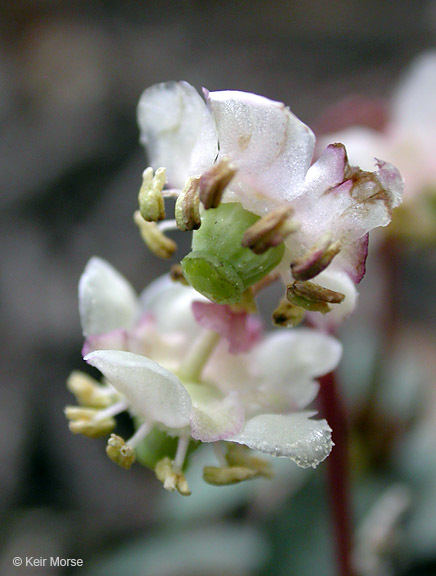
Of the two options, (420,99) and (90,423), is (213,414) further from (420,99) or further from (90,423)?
(420,99)

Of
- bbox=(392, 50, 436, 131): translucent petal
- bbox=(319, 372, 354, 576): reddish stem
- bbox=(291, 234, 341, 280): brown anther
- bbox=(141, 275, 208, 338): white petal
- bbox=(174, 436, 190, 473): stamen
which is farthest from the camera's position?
bbox=(392, 50, 436, 131): translucent petal

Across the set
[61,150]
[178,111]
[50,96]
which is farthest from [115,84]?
[178,111]

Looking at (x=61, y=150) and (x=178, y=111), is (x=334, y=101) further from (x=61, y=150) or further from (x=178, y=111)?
(x=178, y=111)

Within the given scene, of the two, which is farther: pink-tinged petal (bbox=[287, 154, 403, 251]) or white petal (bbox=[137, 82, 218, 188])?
white petal (bbox=[137, 82, 218, 188])

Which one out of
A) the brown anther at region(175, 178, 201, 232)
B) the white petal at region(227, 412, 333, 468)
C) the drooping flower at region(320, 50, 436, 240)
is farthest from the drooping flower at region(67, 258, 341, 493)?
the drooping flower at region(320, 50, 436, 240)

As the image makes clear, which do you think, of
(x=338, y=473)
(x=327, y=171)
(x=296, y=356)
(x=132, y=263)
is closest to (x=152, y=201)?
(x=327, y=171)

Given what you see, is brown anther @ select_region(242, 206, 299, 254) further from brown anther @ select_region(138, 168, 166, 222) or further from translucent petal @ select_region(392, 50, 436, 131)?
translucent petal @ select_region(392, 50, 436, 131)

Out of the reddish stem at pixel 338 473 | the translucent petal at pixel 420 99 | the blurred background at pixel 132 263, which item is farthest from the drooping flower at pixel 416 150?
the reddish stem at pixel 338 473
